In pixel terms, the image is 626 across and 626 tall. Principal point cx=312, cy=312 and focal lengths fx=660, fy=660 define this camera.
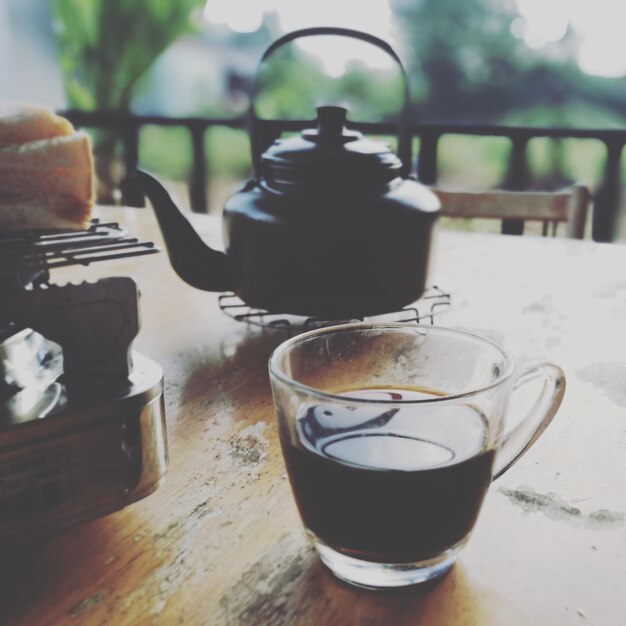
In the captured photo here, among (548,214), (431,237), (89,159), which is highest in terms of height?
(89,159)

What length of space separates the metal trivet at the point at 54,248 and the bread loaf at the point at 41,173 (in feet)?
0.08

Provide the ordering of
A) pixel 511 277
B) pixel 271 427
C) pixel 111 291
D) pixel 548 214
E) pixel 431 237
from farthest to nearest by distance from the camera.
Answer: pixel 548 214
pixel 511 277
pixel 431 237
pixel 271 427
pixel 111 291

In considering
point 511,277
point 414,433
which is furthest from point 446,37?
point 414,433

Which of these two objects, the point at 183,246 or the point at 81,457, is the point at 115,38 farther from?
the point at 81,457

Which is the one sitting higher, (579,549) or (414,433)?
(414,433)

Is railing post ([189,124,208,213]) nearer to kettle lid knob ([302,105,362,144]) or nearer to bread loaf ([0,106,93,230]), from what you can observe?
kettle lid knob ([302,105,362,144])

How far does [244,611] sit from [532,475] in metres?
0.27

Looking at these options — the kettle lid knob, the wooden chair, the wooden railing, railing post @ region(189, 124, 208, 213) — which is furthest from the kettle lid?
railing post @ region(189, 124, 208, 213)

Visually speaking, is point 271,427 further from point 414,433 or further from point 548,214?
point 548,214

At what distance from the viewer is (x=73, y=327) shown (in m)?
0.47

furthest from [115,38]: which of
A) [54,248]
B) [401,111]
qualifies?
[54,248]

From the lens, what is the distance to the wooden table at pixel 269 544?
0.38 meters

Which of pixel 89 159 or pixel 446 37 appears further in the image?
pixel 446 37

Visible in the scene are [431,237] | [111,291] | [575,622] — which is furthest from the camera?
[431,237]
